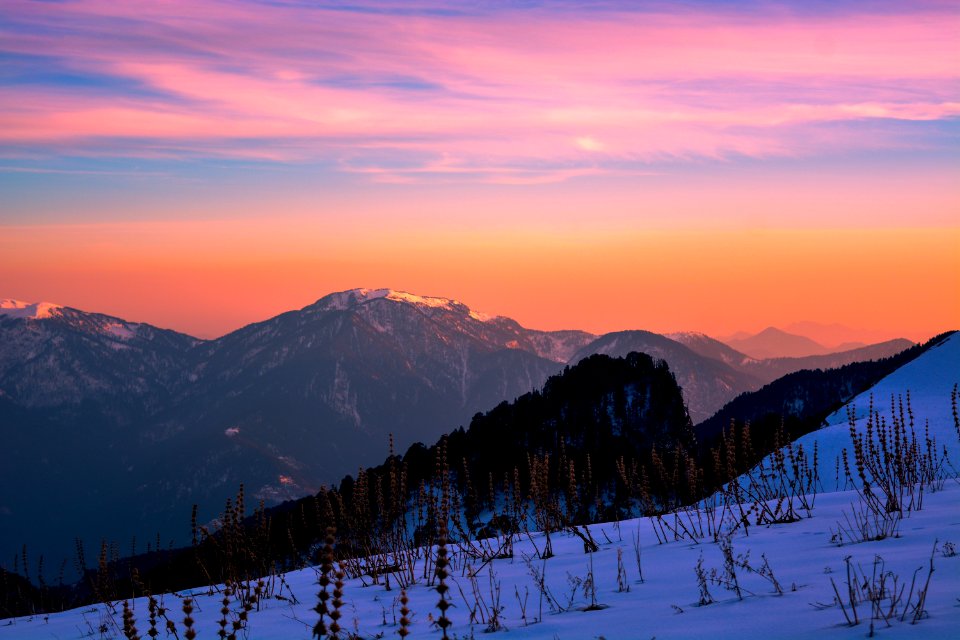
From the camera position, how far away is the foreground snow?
512 centimetres

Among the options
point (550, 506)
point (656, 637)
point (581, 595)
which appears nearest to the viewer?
point (656, 637)

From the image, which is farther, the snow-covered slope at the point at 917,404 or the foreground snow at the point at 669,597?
the snow-covered slope at the point at 917,404

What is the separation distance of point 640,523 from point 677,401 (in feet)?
350

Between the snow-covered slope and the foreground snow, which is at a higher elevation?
the snow-covered slope

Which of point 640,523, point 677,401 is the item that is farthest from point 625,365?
point 640,523

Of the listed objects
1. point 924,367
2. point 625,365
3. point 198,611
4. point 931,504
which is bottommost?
point 198,611

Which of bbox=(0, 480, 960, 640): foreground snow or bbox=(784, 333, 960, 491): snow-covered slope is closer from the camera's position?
bbox=(0, 480, 960, 640): foreground snow

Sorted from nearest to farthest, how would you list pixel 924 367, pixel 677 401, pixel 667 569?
pixel 667 569 → pixel 924 367 → pixel 677 401

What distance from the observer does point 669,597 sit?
6484 millimetres

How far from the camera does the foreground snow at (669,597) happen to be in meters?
5.12

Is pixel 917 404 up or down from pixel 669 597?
up

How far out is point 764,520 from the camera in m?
10.4

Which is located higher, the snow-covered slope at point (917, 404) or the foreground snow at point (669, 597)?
the snow-covered slope at point (917, 404)

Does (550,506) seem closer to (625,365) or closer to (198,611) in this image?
(198,611)
